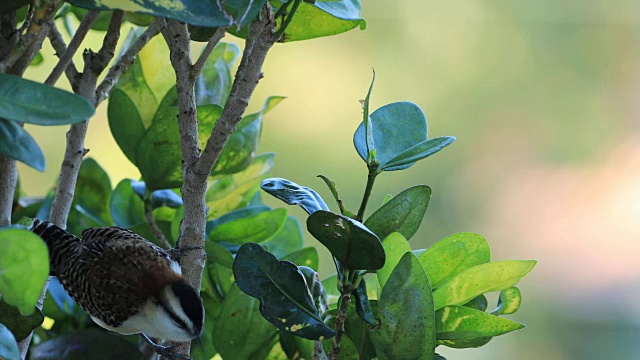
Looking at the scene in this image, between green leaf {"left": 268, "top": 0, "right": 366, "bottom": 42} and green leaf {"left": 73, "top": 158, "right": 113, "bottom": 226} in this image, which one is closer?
green leaf {"left": 268, "top": 0, "right": 366, "bottom": 42}

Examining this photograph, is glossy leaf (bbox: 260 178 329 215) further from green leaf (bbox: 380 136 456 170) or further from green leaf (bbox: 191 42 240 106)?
green leaf (bbox: 191 42 240 106)

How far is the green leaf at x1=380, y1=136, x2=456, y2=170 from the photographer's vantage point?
482mm

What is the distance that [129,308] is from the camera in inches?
30.3

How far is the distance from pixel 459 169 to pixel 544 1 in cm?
82

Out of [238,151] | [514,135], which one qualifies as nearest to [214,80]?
[238,151]

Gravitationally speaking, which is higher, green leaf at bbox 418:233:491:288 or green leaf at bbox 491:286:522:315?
green leaf at bbox 418:233:491:288

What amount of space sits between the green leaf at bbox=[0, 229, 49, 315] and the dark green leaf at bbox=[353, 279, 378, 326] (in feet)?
0.66

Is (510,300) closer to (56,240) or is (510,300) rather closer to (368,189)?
(368,189)

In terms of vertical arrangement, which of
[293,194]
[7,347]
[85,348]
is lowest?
[85,348]

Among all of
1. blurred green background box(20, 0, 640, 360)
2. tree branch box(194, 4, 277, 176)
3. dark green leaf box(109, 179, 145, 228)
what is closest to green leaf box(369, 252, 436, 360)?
tree branch box(194, 4, 277, 176)

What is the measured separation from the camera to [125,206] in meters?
0.80

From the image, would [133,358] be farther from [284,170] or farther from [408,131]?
[284,170]

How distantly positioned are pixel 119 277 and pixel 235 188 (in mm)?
144

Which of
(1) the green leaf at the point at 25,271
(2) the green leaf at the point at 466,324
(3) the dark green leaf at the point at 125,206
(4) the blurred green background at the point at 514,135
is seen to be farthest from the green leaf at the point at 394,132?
(4) the blurred green background at the point at 514,135
